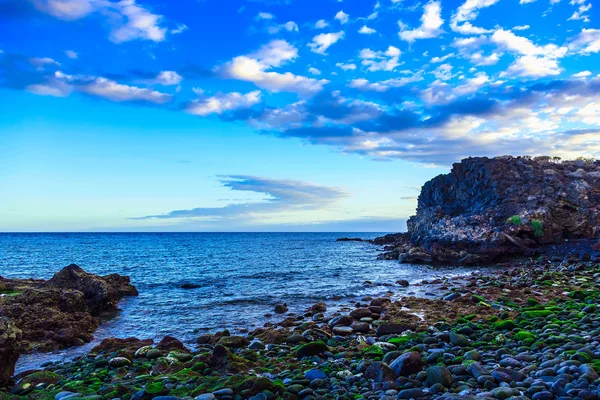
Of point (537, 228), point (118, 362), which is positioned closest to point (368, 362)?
point (118, 362)

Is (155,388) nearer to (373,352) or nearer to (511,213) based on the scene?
(373,352)

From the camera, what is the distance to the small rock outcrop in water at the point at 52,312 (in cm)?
1041

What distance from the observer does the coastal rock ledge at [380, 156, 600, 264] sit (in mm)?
40684

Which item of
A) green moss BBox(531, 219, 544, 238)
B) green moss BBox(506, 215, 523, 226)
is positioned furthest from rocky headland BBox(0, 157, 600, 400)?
green moss BBox(506, 215, 523, 226)

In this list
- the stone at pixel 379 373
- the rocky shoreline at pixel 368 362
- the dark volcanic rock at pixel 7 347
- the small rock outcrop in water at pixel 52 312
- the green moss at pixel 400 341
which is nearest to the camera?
the rocky shoreline at pixel 368 362

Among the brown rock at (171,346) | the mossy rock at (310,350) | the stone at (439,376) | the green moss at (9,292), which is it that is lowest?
A: the brown rock at (171,346)

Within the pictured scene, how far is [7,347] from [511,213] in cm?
4579

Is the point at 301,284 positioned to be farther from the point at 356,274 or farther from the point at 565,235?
the point at 565,235

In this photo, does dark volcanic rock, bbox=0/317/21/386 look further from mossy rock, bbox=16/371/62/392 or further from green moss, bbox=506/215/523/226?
green moss, bbox=506/215/523/226

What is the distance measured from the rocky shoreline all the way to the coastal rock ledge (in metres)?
25.4

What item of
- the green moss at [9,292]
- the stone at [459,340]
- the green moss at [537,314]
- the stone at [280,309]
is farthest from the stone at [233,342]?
the green moss at [9,292]

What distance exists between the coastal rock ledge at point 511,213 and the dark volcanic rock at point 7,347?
37.2 meters

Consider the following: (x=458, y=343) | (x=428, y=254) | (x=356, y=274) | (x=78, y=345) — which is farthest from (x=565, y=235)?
(x=78, y=345)

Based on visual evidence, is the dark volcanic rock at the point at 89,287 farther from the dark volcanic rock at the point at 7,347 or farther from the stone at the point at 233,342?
the stone at the point at 233,342
